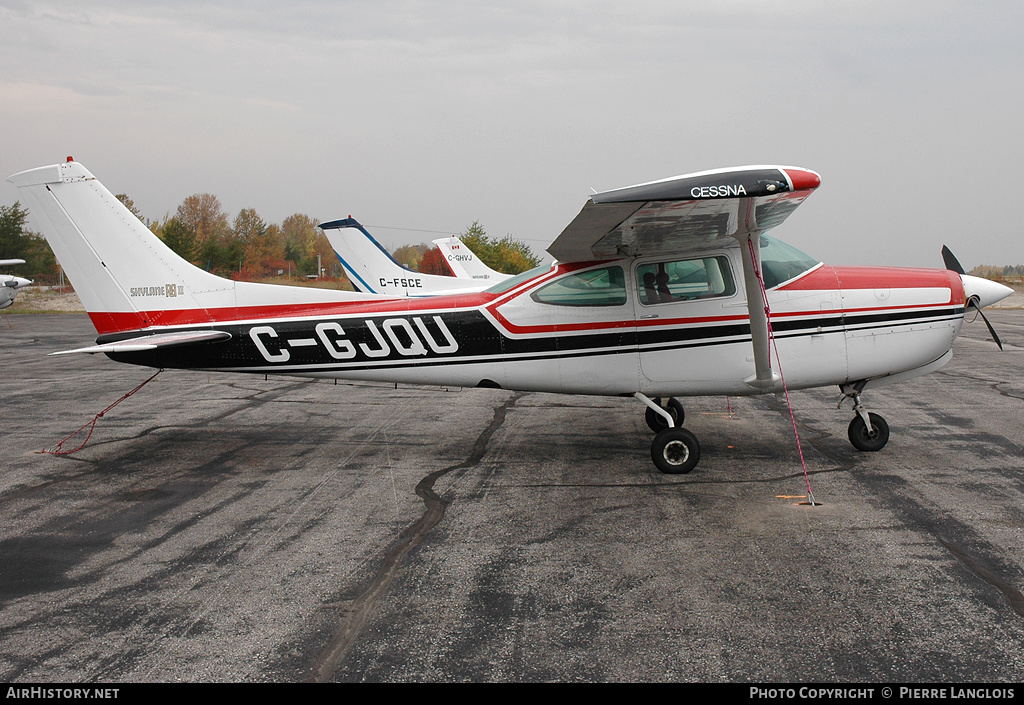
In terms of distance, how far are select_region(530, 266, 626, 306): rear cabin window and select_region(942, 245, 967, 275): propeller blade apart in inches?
144

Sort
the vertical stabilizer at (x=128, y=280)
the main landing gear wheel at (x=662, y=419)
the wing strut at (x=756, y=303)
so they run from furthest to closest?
the main landing gear wheel at (x=662, y=419) → the vertical stabilizer at (x=128, y=280) → the wing strut at (x=756, y=303)

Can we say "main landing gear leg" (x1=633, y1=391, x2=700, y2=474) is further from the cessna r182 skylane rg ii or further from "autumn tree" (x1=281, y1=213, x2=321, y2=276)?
"autumn tree" (x1=281, y1=213, x2=321, y2=276)

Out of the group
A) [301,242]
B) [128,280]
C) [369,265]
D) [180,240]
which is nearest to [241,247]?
[180,240]

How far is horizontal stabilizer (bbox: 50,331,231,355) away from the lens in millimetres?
6988

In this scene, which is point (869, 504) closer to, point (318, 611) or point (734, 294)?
point (734, 294)

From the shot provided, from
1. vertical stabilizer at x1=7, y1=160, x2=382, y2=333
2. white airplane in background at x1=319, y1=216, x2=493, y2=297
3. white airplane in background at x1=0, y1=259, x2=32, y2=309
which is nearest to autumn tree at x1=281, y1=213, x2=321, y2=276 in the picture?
white airplane in background at x1=0, y1=259, x2=32, y2=309

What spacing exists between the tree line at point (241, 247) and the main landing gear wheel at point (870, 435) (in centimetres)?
4632

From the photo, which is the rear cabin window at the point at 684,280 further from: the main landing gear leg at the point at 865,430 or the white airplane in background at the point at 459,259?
the white airplane in background at the point at 459,259

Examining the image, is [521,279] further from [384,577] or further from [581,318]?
[384,577]

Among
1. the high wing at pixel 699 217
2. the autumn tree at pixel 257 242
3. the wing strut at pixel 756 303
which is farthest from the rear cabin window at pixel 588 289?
the autumn tree at pixel 257 242

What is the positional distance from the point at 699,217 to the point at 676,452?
218cm

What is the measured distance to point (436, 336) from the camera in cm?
731

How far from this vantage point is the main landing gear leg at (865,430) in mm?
7328

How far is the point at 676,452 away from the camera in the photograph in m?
6.65
